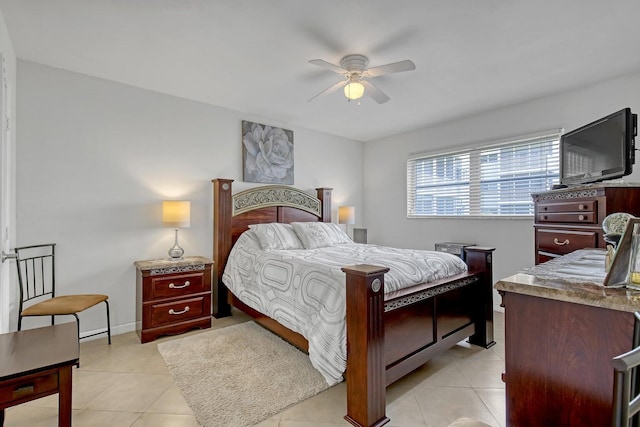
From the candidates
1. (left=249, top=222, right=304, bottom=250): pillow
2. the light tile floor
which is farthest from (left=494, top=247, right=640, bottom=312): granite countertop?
(left=249, top=222, right=304, bottom=250): pillow

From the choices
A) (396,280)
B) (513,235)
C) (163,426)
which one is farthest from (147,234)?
(513,235)

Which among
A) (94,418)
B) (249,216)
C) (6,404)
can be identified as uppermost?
(249,216)

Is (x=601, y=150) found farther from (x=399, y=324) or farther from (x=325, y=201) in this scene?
(x=325, y=201)

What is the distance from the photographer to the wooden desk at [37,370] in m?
1.14

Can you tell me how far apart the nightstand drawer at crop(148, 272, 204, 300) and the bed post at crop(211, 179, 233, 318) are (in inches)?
18.4

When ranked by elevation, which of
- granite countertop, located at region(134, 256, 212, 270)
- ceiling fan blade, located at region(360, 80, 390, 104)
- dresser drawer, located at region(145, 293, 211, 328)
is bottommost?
dresser drawer, located at region(145, 293, 211, 328)

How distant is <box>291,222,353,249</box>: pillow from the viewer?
3.88 meters

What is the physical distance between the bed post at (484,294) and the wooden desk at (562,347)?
193 centimetres

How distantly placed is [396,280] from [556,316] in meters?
1.28

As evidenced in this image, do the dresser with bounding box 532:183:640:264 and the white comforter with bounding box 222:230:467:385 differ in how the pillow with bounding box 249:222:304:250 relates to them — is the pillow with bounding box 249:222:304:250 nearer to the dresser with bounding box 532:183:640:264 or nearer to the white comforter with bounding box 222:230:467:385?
the white comforter with bounding box 222:230:467:385

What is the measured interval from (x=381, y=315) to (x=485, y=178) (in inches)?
127

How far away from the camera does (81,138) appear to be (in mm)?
3045

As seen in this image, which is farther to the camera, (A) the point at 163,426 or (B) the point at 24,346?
(A) the point at 163,426

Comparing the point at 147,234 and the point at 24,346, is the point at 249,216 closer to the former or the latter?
the point at 147,234
